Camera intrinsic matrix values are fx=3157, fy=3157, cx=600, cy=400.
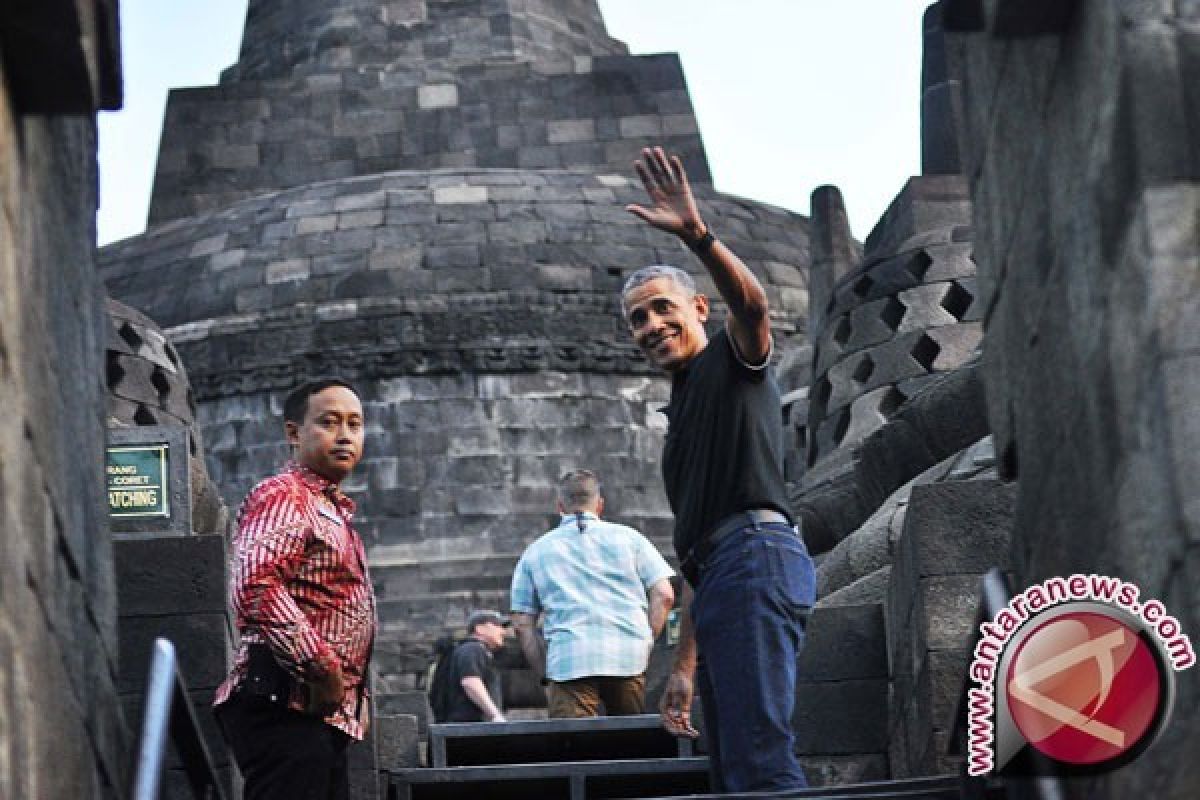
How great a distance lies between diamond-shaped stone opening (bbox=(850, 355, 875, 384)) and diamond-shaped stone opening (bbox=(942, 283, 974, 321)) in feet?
1.65

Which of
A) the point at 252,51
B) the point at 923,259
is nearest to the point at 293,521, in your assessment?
the point at 923,259

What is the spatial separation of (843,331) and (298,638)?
1009 centimetres

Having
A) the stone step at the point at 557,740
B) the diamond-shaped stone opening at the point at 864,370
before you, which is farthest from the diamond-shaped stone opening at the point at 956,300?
the stone step at the point at 557,740

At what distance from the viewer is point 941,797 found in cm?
690

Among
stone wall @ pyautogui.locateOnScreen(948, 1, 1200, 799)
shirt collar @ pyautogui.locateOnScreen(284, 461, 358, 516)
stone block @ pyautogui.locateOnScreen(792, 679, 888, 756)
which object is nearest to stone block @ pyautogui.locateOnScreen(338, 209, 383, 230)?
stone block @ pyautogui.locateOnScreen(792, 679, 888, 756)

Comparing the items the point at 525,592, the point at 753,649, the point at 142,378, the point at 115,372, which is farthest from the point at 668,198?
the point at 142,378

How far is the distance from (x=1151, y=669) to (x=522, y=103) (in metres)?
26.8

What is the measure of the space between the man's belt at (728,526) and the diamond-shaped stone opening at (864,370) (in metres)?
9.33

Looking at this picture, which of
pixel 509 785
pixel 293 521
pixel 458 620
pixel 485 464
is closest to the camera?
pixel 293 521

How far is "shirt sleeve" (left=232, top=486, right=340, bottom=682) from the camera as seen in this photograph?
7660mm

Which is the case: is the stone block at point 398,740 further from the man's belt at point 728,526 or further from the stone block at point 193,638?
the man's belt at point 728,526

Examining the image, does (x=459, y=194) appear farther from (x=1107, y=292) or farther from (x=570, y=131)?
(x=1107, y=292)

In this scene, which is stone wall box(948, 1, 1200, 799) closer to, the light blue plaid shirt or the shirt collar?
the shirt collar

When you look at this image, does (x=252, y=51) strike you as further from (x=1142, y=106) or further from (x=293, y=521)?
(x=1142, y=106)
